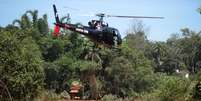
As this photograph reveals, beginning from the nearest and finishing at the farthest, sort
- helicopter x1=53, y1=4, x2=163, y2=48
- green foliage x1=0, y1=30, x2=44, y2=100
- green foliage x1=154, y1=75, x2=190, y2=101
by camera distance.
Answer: helicopter x1=53, y1=4, x2=163, y2=48, green foliage x1=0, y1=30, x2=44, y2=100, green foliage x1=154, y1=75, x2=190, y2=101

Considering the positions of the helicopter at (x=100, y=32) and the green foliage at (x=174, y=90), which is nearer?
the helicopter at (x=100, y=32)

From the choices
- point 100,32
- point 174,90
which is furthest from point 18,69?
point 174,90

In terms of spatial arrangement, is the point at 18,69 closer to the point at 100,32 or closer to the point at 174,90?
the point at 100,32

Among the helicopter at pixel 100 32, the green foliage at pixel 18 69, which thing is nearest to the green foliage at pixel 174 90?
the helicopter at pixel 100 32

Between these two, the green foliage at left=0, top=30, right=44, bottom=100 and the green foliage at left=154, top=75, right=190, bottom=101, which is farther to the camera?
the green foliage at left=154, top=75, right=190, bottom=101

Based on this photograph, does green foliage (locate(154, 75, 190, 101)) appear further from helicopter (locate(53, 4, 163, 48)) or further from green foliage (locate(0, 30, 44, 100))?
green foliage (locate(0, 30, 44, 100))

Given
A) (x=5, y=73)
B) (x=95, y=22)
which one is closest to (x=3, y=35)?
(x=5, y=73)

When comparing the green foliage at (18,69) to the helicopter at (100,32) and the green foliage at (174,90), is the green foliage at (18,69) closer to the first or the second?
the helicopter at (100,32)

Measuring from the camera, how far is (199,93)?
22.0 metres

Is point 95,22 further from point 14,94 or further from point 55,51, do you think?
point 55,51

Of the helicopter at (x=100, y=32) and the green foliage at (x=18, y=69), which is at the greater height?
the helicopter at (x=100, y=32)

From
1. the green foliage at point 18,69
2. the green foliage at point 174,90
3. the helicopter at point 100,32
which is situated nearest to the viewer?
the helicopter at point 100,32

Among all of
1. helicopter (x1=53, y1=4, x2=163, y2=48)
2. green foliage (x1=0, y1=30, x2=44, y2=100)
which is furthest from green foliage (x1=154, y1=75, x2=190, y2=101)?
green foliage (x1=0, y1=30, x2=44, y2=100)

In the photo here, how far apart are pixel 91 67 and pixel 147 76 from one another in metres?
6.98
